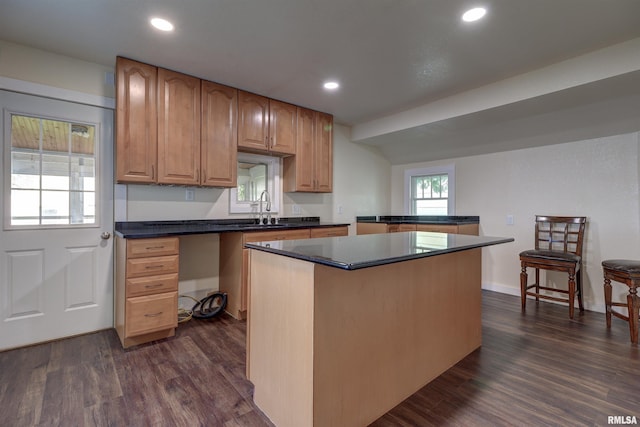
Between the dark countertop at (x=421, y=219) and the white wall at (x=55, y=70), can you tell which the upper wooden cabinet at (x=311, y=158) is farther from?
the white wall at (x=55, y=70)

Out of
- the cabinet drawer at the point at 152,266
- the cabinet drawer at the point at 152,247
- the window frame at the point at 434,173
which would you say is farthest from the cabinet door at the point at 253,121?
the window frame at the point at 434,173

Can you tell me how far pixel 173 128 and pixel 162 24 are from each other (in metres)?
0.89

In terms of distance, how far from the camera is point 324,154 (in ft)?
13.2

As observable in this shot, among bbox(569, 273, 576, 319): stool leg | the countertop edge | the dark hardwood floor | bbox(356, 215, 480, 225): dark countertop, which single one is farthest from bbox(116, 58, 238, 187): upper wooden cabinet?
bbox(569, 273, 576, 319): stool leg

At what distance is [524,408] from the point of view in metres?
1.63

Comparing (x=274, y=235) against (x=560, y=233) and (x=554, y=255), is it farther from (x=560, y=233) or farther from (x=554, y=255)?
(x=560, y=233)

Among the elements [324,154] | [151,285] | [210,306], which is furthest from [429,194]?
[151,285]

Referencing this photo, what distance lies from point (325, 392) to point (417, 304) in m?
0.78

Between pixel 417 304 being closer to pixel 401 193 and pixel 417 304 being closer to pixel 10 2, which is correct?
pixel 10 2

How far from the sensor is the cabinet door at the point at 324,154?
3.94 metres

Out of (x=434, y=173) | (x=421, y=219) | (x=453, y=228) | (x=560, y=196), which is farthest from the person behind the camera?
(x=434, y=173)

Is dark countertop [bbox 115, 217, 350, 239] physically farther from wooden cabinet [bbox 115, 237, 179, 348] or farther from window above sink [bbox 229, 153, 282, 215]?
window above sink [bbox 229, 153, 282, 215]

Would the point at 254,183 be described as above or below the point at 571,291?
above

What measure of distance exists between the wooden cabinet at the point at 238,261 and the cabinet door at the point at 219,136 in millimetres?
609
